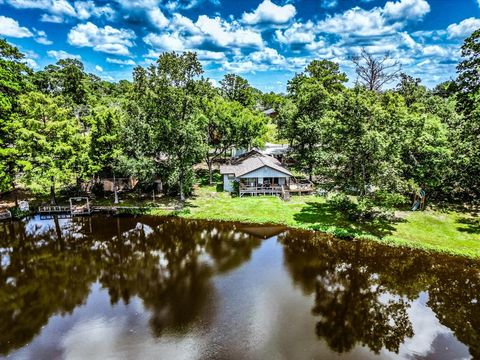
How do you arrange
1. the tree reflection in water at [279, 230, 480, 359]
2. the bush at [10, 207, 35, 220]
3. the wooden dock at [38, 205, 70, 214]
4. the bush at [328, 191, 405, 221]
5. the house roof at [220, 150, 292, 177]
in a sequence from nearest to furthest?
the tree reflection in water at [279, 230, 480, 359] → the bush at [328, 191, 405, 221] → the bush at [10, 207, 35, 220] → the wooden dock at [38, 205, 70, 214] → the house roof at [220, 150, 292, 177]

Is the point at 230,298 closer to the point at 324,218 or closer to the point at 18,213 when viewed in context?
the point at 324,218

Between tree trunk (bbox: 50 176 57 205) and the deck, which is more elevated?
tree trunk (bbox: 50 176 57 205)

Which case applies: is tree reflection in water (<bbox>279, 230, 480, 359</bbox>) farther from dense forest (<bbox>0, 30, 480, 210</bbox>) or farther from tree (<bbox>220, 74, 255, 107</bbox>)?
tree (<bbox>220, 74, 255, 107</bbox>)

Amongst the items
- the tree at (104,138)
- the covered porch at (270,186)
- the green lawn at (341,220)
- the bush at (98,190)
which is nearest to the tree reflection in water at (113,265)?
the green lawn at (341,220)

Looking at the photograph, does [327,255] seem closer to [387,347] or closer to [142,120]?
[387,347]

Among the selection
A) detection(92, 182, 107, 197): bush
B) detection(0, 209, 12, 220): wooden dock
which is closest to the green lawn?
detection(92, 182, 107, 197): bush

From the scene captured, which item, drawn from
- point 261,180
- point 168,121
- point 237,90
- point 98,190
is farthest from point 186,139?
point 237,90
